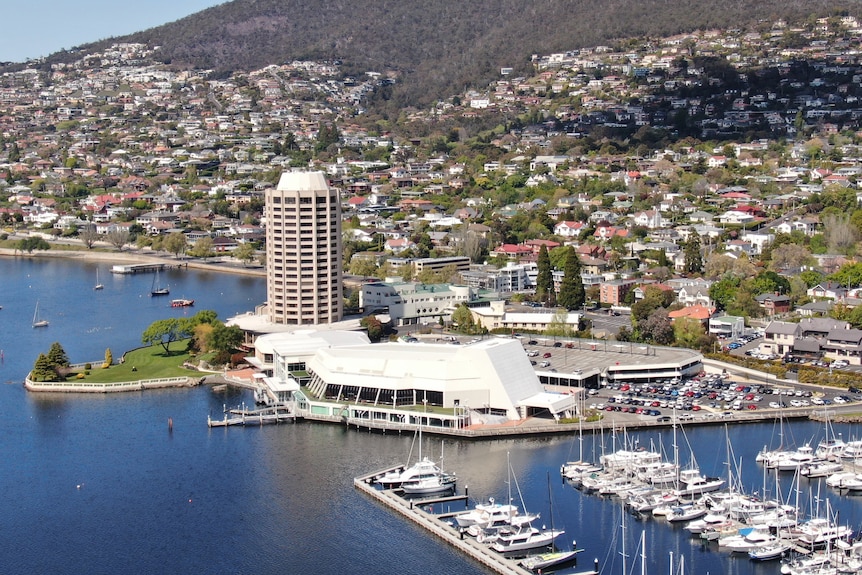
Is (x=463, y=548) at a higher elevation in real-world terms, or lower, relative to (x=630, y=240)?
lower

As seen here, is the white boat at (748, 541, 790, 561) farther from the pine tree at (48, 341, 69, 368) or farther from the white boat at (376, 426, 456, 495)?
the pine tree at (48, 341, 69, 368)

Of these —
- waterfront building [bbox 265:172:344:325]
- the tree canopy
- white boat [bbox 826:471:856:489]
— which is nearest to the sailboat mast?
white boat [bbox 826:471:856:489]

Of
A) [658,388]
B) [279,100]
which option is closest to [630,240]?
[658,388]

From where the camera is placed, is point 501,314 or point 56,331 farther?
point 56,331

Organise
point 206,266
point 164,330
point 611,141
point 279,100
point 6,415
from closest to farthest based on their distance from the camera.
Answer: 1. point 6,415
2. point 164,330
3. point 206,266
4. point 611,141
5. point 279,100

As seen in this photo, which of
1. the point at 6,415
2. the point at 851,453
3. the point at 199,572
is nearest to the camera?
the point at 199,572

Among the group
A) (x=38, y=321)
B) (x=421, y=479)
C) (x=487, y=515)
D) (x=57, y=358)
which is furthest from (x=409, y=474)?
(x=38, y=321)

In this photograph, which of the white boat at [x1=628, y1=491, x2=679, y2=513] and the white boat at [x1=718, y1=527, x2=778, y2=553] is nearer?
the white boat at [x1=718, y1=527, x2=778, y2=553]

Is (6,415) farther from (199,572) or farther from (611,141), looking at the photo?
(611,141)
